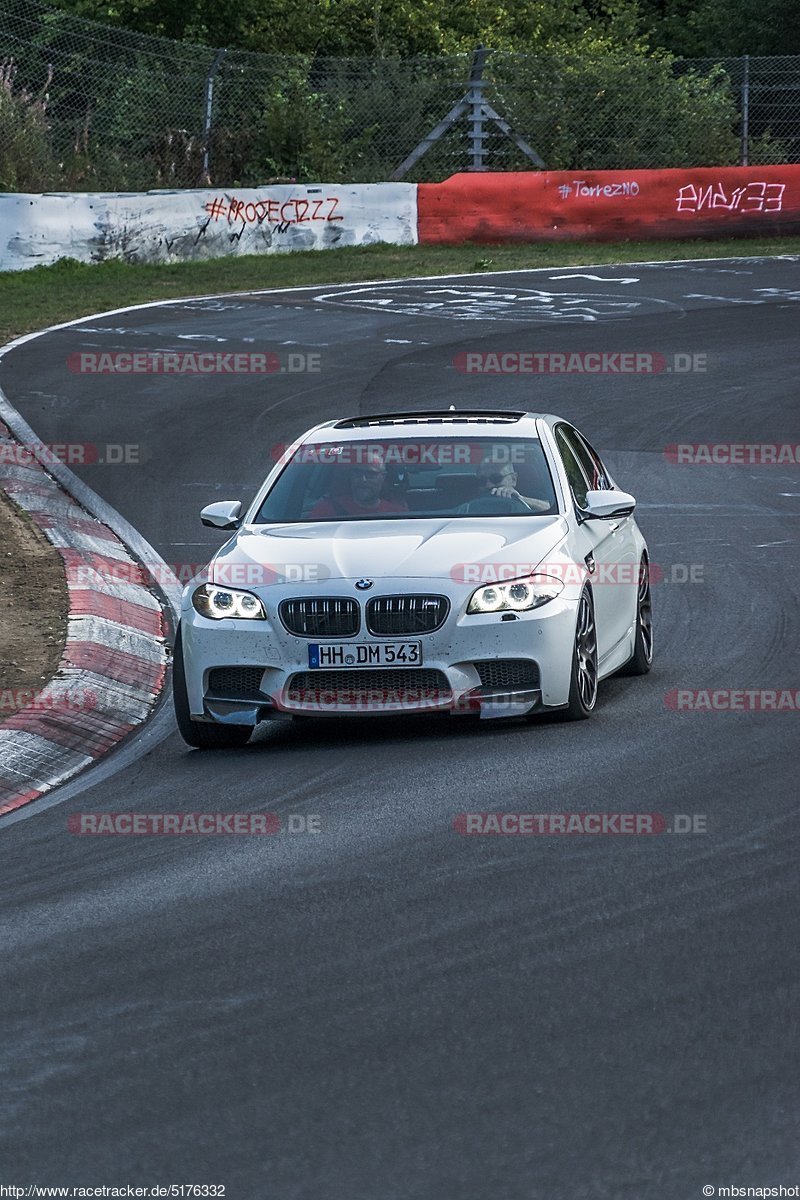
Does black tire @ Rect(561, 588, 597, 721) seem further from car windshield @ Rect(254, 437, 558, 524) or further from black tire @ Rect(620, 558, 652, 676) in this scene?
black tire @ Rect(620, 558, 652, 676)

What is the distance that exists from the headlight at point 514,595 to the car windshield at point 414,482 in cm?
83

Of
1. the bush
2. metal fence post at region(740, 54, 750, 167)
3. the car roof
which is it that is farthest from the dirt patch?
metal fence post at region(740, 54, 750, 167)

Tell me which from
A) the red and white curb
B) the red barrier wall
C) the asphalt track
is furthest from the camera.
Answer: the red barrier wall

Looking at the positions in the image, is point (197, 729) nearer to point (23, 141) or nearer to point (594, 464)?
point (594, 464)

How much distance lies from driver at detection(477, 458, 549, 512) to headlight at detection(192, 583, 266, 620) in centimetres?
158

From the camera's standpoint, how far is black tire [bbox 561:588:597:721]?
8867mm

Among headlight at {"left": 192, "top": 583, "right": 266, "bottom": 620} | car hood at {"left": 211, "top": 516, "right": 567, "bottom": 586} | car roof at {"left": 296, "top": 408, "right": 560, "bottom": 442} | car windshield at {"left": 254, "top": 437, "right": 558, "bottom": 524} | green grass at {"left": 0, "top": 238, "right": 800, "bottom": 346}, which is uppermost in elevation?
car roof at {"left": 296, "top": 408, "right": 560, "bottom": 442}

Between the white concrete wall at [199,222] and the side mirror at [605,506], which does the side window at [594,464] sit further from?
the white concrete wall at [199,222]

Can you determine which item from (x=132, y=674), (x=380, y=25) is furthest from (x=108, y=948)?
(x=380, y=25)

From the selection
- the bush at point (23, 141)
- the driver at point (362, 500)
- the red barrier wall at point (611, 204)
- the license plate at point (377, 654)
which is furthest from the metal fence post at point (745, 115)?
the license plate at point (377, 654)

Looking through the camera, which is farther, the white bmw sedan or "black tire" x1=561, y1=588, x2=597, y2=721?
"black tire" x1=561, y1=588, x2=597, y2=721

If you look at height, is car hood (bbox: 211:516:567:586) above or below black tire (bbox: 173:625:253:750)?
above

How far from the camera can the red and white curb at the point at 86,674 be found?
28.0 ft

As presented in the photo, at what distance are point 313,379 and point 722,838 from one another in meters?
14.6
